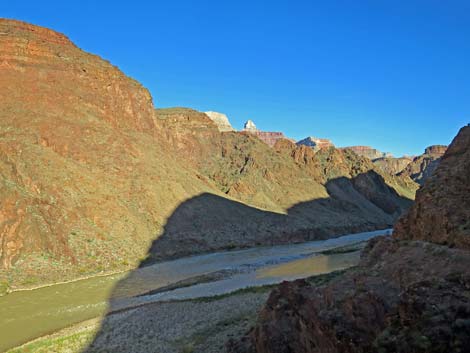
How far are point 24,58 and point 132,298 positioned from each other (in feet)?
169

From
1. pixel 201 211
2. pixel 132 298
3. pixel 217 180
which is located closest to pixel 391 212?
pixel 217 180

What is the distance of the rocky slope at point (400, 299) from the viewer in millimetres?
5801

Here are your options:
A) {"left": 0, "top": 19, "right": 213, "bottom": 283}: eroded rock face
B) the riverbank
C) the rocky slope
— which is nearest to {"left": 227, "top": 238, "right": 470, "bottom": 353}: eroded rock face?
the rocky slope

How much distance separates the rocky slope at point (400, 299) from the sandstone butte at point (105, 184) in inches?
1087

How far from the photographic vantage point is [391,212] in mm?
115750

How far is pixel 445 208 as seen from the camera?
12.6 m

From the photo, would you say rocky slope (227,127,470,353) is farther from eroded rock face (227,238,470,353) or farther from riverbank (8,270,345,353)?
riverbank (8,270,345,353)

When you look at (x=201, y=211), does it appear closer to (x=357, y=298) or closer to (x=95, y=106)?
(x=95, y=106)

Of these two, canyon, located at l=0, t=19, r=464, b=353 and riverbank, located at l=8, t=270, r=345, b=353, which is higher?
canyon, located at l=0, t=19, r=464, b=353

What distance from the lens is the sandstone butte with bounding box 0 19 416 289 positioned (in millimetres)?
37719

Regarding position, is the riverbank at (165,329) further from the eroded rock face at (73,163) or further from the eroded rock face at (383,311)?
the eroded rock face at (73,163)

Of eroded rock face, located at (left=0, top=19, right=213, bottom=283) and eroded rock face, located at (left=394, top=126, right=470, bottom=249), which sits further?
eroded rock face, located at (left=0, top=19, right=213, bottom=283)

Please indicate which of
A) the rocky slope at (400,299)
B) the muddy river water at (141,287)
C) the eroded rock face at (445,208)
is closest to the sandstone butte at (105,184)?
the muddy river water at (141,287)

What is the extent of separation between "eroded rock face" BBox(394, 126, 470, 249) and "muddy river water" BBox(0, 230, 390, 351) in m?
15.2
